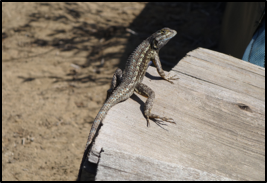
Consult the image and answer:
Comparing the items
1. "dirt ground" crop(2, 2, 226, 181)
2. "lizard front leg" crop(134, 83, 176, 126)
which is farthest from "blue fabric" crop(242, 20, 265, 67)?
"dirt ground" crop(2, 2, 226, 181)

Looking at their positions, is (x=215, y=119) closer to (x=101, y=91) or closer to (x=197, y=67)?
(x=197, y=67)

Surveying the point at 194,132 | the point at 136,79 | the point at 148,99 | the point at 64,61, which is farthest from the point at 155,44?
the point at 64,61

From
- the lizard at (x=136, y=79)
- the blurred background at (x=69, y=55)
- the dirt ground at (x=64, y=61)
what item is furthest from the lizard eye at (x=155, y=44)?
the dirt ground at (x=64, y=61)

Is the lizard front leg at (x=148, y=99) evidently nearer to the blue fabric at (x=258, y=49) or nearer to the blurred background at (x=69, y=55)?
the blue fabric at (x=258, y=49)

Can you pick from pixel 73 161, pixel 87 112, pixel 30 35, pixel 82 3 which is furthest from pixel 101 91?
pixel 82 3

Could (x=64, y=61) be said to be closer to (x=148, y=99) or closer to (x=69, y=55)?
(x=69, y=55)
